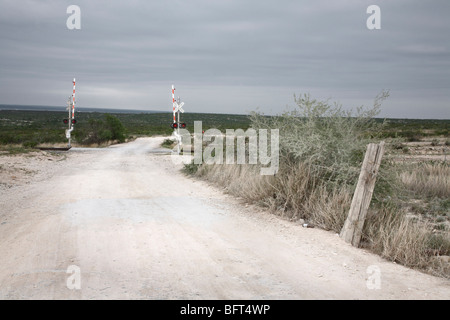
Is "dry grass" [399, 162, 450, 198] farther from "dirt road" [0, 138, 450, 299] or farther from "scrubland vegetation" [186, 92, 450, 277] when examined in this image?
"dirt road" [0, 138, 450, 299]

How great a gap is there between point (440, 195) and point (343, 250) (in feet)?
23.3

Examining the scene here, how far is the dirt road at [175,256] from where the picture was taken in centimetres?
437

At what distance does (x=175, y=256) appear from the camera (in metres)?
5.41

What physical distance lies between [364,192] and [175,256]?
3.12m

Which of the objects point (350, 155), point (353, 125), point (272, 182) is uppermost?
point (353, 125)

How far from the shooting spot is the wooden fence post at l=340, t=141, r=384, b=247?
6086mm

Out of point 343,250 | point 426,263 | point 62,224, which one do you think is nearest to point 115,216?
point 62,224

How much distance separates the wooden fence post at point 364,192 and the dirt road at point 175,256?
29cm

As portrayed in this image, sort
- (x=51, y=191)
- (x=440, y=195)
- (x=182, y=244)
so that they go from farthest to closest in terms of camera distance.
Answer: (x=440, y=195)
(x=51, y=191)
(x=182, y=244)

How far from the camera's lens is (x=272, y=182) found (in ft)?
28.8

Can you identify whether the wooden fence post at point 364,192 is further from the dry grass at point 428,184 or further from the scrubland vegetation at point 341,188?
the dry grass at point 428,184

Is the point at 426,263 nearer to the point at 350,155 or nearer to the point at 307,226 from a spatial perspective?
the point at 307,226

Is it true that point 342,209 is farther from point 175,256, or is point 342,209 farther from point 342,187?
point 175,256

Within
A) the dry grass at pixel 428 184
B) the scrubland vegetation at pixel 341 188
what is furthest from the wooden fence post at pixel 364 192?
the dry grass at pixel 428 184
